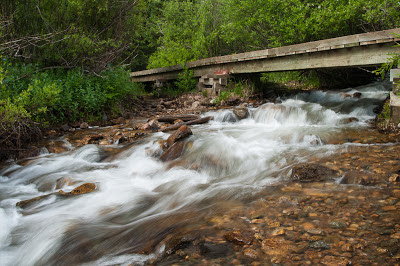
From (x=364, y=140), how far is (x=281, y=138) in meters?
1.60

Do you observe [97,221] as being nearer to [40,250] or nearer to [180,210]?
[40,250]

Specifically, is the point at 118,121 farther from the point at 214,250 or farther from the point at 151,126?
the point at 214,250

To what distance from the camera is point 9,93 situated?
21.7 feet

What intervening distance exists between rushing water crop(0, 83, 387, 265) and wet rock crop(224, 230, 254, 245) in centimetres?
65

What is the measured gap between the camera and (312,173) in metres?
4.04

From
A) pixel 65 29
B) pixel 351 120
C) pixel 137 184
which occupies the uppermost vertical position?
pixel 65 29

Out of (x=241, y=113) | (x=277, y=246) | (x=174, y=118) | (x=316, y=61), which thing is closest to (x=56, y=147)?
(x=174, y=118)

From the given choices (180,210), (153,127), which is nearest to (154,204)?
(180,210)

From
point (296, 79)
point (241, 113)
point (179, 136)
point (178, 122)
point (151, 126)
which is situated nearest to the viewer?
point (179, 136)

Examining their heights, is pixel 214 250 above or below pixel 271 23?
below

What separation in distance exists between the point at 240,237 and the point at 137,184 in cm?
268

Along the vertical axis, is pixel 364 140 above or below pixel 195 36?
below

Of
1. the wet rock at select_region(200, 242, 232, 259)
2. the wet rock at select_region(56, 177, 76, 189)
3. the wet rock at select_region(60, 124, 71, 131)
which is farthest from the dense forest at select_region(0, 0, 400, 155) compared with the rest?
the wet rock at select_region(200, 242, 232, 259)

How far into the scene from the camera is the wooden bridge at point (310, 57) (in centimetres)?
663
